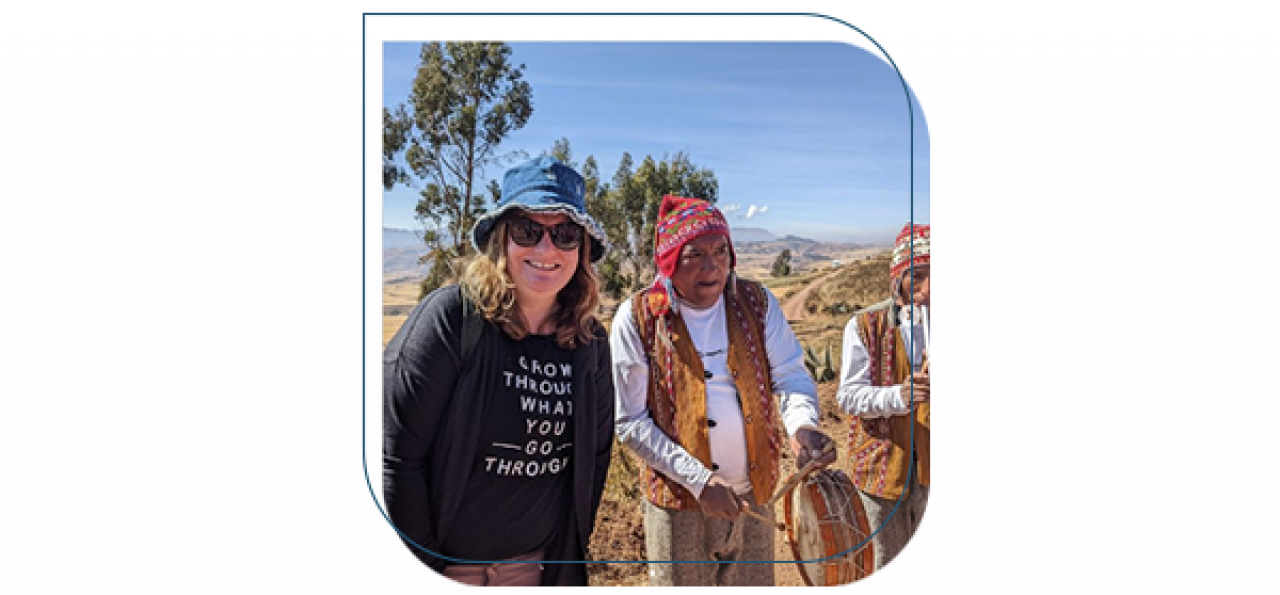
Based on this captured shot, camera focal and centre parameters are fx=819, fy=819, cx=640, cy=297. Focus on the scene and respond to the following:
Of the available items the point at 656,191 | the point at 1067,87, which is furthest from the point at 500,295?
the point at 1067,87

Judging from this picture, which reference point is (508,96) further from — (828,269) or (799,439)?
(799,439)

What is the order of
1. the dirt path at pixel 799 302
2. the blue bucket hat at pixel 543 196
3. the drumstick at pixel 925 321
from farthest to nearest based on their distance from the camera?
the drumstick at pixel 925 321
the dirt path at pixel 799 302
the blue bucket hat at pixel 543 196

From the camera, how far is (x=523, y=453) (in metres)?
2.69

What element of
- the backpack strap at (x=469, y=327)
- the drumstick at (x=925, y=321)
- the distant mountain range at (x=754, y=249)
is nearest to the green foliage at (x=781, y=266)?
the distant mountain range at (x=754, y=249)

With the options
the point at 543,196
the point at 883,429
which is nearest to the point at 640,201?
the point at 543,196

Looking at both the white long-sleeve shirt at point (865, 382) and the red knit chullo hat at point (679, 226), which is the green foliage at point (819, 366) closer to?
the white long-sleeve shirt at point (865, 382)

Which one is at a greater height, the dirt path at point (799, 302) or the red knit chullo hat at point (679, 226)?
the red knit chullo hat at point (679, 226)

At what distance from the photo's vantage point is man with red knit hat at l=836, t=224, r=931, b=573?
2.78 meters

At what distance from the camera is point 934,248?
114 inches

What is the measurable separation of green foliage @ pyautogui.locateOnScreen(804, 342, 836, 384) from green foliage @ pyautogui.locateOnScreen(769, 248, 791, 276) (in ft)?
0.88

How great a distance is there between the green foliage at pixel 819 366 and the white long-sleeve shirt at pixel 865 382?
0.14 feet

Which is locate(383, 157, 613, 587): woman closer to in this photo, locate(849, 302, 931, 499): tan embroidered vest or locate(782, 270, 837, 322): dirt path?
locate(782, 270, 837, 322): dirt path

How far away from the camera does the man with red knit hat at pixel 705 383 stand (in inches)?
106

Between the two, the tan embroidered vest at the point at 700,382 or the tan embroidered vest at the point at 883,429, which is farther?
the tan embroidered vest at the point at 883,429
